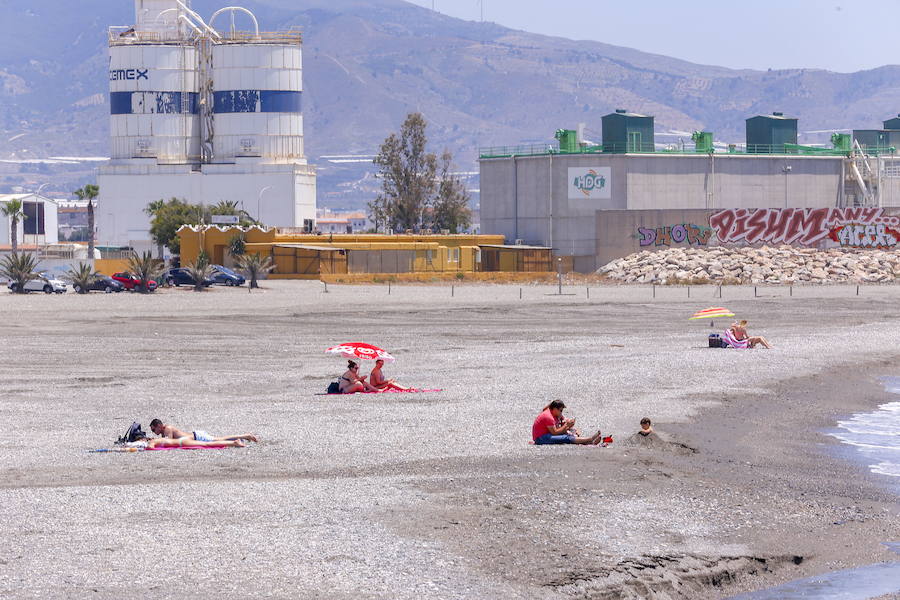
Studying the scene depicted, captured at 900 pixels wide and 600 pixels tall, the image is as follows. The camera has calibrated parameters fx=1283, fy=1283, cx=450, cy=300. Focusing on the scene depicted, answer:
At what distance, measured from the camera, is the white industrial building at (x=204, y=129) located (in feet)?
376

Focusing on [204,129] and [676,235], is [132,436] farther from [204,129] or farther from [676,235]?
[204,129]

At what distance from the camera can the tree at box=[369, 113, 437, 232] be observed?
116562 millimetres

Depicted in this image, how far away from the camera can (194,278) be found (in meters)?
65.4

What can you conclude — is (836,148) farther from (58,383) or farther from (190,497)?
(190,497)

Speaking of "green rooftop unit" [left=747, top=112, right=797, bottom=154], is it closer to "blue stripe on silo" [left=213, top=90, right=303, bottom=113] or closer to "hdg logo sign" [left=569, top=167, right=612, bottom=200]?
"hdg logo sign" [left=569, top=167, right=612, bottom=200]

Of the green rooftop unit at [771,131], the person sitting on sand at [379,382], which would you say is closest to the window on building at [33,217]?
the green rooftop unit at [771,131]

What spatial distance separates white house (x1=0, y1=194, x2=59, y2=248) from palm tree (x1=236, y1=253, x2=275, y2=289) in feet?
223

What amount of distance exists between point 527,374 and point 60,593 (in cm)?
1978

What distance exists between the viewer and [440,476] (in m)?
17.7

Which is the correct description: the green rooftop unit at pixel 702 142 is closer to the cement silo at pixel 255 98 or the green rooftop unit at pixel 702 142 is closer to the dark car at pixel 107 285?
the dark car at pixel 107 285

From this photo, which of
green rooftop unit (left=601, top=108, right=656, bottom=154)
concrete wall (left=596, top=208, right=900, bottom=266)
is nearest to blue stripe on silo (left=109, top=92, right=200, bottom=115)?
green rooftop unit (left=601, top=108, right=656, bottom=154)

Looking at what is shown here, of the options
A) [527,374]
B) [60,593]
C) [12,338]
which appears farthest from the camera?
[12,338]

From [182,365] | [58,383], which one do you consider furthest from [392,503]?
[182,365]

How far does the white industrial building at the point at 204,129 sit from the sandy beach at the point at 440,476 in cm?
7667
